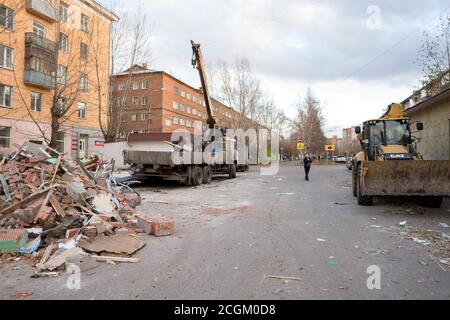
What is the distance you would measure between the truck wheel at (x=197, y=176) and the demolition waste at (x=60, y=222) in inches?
254

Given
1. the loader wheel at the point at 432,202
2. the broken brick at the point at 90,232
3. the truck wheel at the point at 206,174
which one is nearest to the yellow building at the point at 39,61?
the truck wheel at the point at 206,174

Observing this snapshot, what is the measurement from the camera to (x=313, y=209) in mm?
9234

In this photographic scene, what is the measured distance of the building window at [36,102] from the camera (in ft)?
87.1

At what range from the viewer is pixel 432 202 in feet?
30.6

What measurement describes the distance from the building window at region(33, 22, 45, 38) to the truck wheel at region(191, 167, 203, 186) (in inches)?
789

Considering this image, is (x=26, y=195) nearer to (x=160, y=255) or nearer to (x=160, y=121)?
(x=160, y=255)

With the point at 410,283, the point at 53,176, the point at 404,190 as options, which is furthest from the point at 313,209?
the point at 53,176

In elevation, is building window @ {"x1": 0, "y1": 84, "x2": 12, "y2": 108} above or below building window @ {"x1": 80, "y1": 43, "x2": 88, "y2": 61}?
below

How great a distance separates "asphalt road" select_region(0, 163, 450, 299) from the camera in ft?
12.0

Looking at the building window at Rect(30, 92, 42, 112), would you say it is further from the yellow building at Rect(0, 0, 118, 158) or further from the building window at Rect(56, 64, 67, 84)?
the building window at Rect(56, 64, 67, 84)

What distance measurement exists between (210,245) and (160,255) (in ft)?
2.98

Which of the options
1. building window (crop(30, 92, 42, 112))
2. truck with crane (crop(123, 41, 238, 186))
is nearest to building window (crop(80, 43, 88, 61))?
→ building window (crop(30, 92, 42, 112))

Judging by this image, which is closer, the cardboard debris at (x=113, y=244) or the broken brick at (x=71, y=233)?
the cardboard debris at (x=113, y=244)

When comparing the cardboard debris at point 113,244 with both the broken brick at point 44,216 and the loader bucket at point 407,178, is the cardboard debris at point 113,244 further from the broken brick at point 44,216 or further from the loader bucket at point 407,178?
the loader bucket at point 407,178
